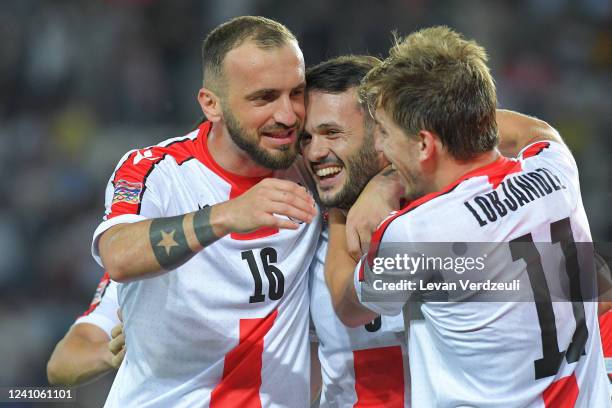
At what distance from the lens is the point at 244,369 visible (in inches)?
128

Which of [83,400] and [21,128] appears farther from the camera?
[21,128]

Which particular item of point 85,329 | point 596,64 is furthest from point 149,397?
point 596,64

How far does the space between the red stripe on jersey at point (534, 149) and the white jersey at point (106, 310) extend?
1.99 m

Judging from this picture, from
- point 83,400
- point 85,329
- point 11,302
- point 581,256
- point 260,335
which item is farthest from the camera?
point 11,302

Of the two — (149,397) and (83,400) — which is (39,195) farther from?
(149,397)

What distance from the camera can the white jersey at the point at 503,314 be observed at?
2.62m

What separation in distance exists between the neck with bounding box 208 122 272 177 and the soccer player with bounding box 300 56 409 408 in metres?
0.23

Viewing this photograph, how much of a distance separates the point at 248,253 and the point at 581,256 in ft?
4.10

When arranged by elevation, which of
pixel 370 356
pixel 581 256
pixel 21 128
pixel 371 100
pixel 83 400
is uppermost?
pixel 21 128

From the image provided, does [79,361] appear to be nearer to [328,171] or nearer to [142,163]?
[142,163]

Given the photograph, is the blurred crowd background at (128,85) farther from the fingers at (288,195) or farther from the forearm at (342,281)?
the fingers at (288,195)

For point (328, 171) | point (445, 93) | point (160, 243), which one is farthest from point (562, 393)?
point (160, 243)

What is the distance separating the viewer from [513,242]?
263 cm

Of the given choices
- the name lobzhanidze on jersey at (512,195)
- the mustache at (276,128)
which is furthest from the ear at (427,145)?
the mustache at (276,128)
